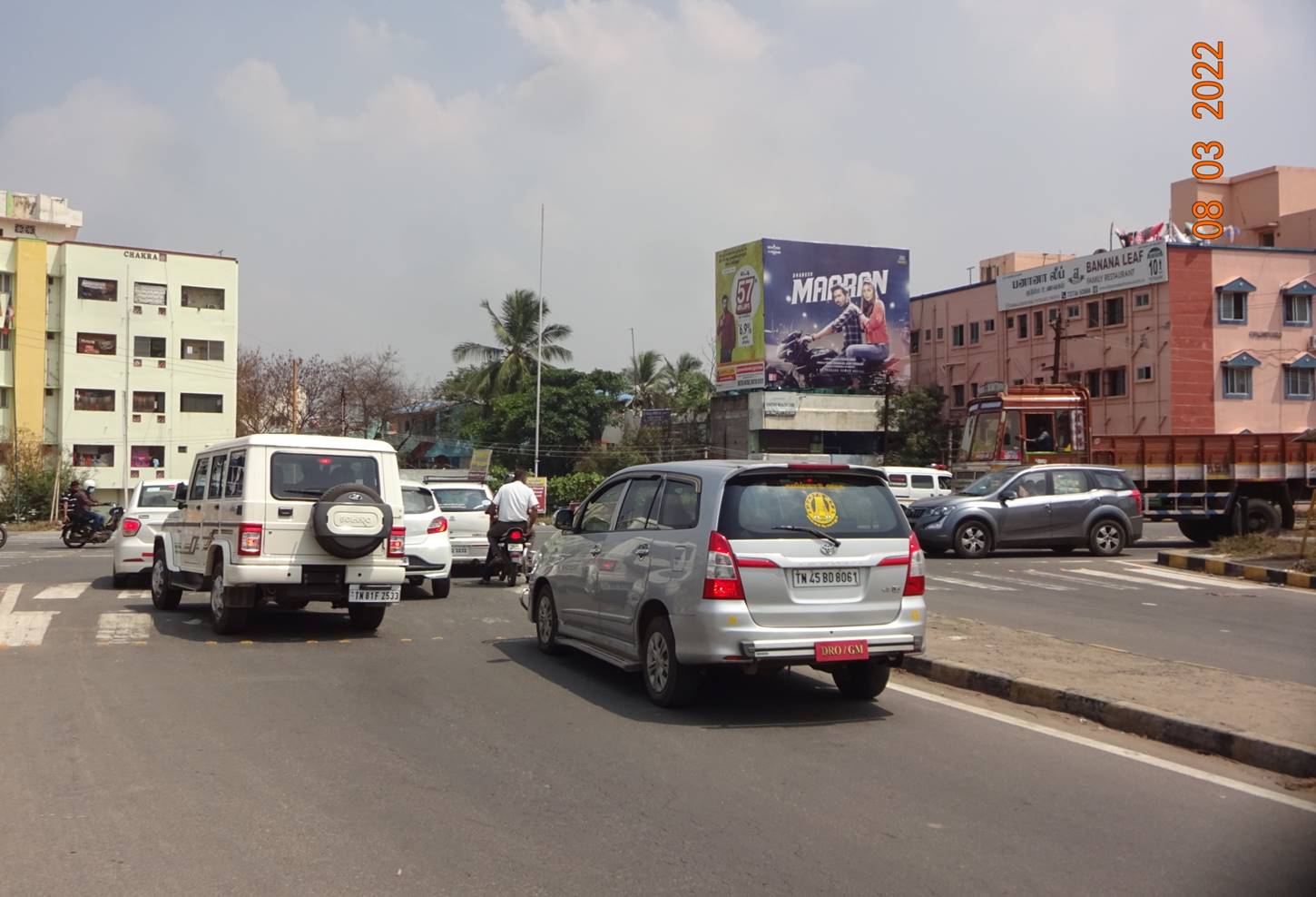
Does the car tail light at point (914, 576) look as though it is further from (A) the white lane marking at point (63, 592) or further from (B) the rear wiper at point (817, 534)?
(A) the white lane marking at point (63, 592)

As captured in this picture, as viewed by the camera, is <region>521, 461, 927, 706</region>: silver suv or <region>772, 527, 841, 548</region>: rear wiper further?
<region>772, 527, 841, 548</region>: rear wiper

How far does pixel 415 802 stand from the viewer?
570 centimetres

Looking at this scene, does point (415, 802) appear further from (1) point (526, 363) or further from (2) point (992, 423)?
(1) point (526, 363)

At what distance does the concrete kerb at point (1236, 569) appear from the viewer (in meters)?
17.1

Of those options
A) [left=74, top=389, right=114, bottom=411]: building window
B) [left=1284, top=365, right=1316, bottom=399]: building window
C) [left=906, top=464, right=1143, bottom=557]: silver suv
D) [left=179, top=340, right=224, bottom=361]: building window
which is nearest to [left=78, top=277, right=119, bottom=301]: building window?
[left=179, top=340, right=224, bottom=361]: building window

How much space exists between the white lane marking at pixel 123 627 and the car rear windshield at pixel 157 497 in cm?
360

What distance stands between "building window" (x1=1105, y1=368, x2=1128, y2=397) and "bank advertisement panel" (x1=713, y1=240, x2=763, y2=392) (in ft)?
54.7

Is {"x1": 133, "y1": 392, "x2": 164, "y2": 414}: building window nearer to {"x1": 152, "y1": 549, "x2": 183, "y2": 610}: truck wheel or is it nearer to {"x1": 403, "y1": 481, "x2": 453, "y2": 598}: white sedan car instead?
{"x1": 403, "y1": 481, "x2": 453, "y2": 598}: white sedan car

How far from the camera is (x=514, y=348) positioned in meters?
66.7

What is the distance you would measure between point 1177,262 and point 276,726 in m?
49.3

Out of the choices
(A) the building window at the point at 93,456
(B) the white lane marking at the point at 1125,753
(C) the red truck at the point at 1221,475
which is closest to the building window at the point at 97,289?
(A) the building window at the point at 93,456

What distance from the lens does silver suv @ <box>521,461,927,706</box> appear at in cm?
752

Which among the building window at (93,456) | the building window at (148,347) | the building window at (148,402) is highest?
the building window at (148,347)

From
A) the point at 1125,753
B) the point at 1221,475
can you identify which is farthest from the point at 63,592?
the point at 1221,475
